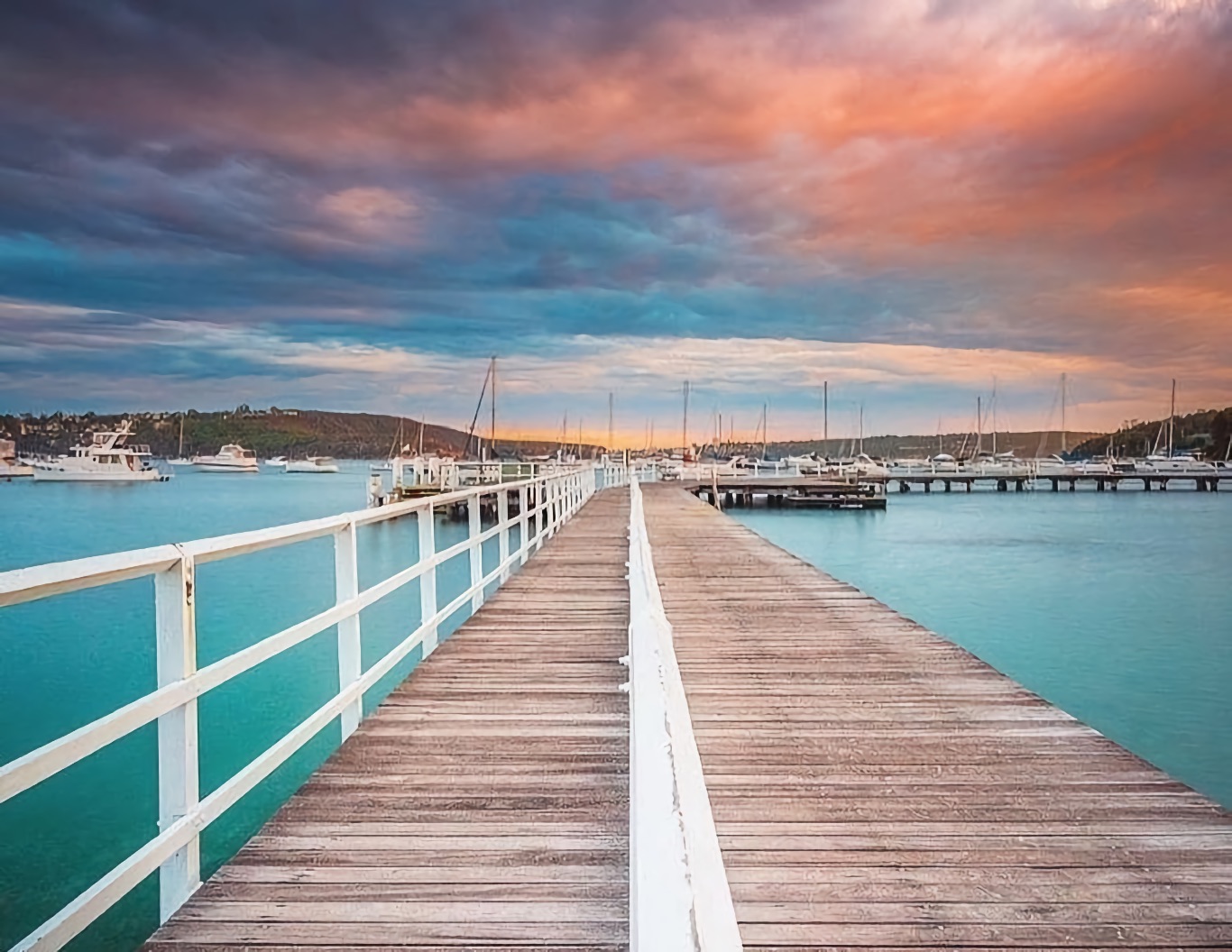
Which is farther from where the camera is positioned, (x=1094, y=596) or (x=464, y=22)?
(x=1094, y=596)

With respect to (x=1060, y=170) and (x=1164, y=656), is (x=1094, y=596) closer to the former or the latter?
(x=1164, y=656)

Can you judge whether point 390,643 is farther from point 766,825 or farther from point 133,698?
point 766,825

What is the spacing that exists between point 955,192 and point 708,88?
1061 centimetres

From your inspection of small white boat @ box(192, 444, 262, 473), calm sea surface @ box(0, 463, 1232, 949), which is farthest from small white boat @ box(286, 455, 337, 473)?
calm sea surface @ box(0, 463, 1232, 949)

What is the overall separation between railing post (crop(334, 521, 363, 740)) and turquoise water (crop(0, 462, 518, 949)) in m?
3.53

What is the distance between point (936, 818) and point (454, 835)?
166cm

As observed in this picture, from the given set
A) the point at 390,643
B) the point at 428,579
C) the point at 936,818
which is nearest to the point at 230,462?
the point at 390,643

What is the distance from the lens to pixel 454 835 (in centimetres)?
288

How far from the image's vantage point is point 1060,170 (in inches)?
995

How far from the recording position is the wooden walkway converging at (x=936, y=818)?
2.41m

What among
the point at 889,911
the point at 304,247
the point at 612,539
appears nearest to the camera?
the point at 889,911

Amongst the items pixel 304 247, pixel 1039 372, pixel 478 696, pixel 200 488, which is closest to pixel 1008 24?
pixel 478 696

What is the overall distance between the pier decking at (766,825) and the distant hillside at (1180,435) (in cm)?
12696

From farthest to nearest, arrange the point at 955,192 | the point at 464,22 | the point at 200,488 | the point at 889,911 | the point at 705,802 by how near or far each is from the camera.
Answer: the point at 200,488 < the point at 955,192 < the point at 464,22 < the point at 889,911 < the point at 705,802
